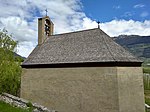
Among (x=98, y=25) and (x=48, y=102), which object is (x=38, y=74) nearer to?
(x=48, y=102)

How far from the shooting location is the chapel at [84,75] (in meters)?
22.4

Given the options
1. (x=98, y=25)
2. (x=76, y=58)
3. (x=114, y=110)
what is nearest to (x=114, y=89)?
(x=114, y=110)

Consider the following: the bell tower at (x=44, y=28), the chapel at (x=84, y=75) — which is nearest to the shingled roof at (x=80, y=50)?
the chapel at (x=84, y=75)

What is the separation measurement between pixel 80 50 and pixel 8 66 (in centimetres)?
1079

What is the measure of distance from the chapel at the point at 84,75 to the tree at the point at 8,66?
1.91 metres

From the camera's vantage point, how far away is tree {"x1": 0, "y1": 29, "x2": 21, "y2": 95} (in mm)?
28845

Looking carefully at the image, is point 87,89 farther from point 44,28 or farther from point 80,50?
point 44,28

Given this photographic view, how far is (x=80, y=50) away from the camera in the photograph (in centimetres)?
2605

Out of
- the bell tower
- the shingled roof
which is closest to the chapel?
the shingled roof

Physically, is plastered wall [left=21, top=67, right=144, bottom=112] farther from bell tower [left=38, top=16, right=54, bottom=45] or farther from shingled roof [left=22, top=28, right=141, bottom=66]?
bell tower [left=38, top=16, right=54, bottom=45]

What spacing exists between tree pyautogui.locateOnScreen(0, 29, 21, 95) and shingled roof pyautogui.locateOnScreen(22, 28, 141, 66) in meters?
2.24

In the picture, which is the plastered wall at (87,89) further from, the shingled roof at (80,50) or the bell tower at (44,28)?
the bell tower at (44,28)

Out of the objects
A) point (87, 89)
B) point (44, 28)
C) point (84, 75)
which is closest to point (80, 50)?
point (84, 75)

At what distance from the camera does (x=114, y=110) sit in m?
21.7
